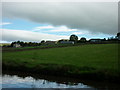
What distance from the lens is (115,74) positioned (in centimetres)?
1598

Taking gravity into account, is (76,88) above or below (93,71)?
below

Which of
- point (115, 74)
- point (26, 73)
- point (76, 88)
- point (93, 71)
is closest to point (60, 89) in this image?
point (76, 88)

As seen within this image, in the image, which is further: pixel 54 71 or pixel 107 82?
pixel 54 71

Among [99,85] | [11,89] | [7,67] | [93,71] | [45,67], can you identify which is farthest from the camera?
[7,67]

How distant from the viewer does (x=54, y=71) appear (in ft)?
63.4

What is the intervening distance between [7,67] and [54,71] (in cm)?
961

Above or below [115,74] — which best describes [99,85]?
below

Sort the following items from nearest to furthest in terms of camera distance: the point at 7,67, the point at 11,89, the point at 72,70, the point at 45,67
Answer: the point at 11,89, the point at 72,70, the point at 45,67, the point at 7,67

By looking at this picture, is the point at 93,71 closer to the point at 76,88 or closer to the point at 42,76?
the point at 76,88

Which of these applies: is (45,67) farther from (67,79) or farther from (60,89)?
(60,89)

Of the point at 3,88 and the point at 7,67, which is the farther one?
the point at 7,67

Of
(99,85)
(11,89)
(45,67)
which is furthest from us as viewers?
(45,67)

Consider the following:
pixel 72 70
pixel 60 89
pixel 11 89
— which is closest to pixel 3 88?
pixel 11 89

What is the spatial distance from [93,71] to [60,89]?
5.78 m
